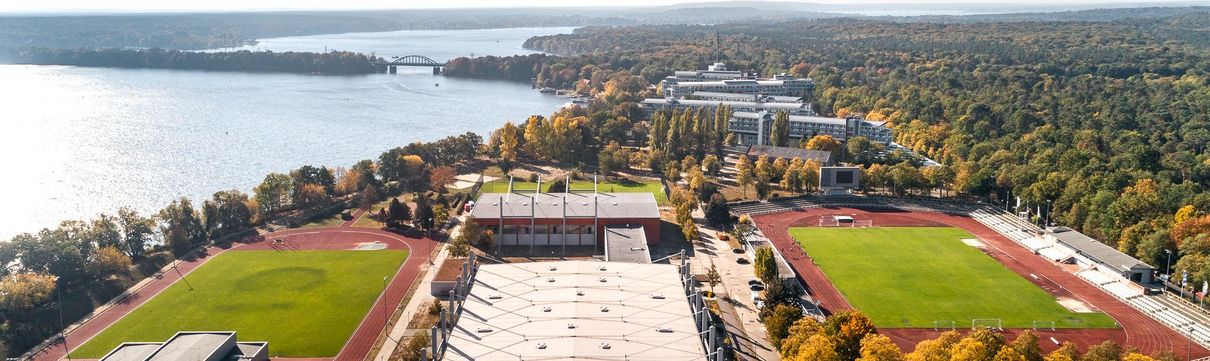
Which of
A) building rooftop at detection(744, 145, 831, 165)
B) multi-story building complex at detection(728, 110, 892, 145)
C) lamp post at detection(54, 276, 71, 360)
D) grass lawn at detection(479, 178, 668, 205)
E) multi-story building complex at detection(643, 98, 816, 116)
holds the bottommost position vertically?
lamp post at detection(54, 276, 71, 360)

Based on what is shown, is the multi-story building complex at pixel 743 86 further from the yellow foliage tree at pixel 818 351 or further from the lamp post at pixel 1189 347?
the yellow foliage tree at pixel 818 351

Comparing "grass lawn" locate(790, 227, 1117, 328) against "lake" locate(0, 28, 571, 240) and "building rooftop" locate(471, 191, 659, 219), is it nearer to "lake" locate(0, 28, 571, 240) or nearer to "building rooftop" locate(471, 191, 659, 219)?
"building rooftop" locate(471, 191, 659, 219)

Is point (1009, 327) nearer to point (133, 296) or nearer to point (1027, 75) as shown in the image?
point (133, 296)

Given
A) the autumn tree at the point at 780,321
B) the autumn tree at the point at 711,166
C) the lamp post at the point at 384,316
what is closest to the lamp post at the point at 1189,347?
the autumn tree at the point at 780,321

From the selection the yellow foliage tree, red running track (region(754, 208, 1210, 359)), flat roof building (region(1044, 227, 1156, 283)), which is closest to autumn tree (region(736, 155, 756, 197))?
red running track (region(754, 208, 1210, 359))

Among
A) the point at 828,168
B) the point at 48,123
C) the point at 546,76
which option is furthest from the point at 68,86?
the point at 828,168
